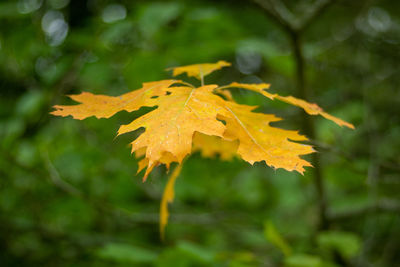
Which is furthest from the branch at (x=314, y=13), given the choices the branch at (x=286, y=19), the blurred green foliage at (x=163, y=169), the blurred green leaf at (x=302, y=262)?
the blurred green leaf at (x=302, y=262)

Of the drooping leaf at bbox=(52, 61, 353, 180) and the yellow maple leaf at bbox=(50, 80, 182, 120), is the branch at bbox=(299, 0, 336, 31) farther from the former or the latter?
the yellow maple leaf at bbox=(50, 80, 182, 120)

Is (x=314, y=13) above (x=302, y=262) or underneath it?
above

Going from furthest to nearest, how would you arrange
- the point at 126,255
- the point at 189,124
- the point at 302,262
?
the point at 126,255 → the point at 302,262 → the point at 189,124

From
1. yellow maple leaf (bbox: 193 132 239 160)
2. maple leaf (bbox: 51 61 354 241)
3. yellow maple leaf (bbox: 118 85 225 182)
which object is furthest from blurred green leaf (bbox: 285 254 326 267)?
yellow maple leaf (bbox: 118 85 225 182)

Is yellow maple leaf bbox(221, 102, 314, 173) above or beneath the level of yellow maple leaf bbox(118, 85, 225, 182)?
beneath

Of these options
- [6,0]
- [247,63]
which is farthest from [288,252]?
[247,63]

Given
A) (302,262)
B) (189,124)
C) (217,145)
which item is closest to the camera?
(189,124)

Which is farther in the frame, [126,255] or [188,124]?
[126,255]

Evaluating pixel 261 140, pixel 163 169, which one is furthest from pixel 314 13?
pixel 163 169

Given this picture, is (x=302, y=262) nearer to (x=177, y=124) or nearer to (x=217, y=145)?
(x=217, y=145)
